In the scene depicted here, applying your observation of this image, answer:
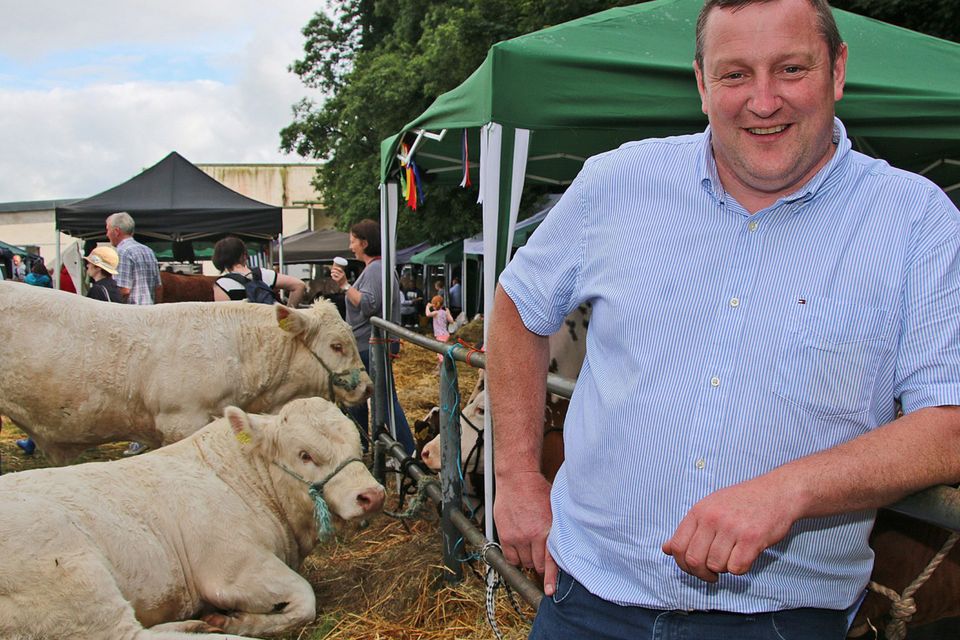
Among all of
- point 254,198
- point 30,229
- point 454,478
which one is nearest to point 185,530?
point 454,478

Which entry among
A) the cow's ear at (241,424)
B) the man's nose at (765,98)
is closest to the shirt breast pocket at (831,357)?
the man's nose at (765,98)

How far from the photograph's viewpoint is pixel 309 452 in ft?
12.4

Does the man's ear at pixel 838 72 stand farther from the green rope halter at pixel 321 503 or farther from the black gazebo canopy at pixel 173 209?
the black gazebo canopy at pixel 173 209

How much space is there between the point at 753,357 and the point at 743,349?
2 cm

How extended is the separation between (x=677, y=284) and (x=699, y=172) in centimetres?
23

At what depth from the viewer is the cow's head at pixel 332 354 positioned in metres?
5.88

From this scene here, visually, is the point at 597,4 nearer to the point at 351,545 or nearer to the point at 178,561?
the point at 351,545

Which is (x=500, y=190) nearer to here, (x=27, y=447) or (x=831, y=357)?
(x=831, y=357)

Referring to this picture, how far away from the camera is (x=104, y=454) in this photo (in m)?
7.32

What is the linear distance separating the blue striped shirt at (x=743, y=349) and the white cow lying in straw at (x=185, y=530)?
221 cm

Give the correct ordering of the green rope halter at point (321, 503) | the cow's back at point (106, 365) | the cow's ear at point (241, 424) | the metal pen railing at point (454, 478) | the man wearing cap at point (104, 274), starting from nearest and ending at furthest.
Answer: the metal pen railing at point (454, 478) → the green rope halter at point (321, 503) → the cow's ear at point (241, 424) → the cow's back at point (106, 365) → the man wearing cap at point (104, 274)

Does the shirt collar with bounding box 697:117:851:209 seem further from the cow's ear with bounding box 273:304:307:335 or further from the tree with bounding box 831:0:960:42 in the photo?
the tree with bounding box 831:0:960:42

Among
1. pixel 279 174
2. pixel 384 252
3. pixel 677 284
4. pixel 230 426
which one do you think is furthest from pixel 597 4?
pixel 279 174

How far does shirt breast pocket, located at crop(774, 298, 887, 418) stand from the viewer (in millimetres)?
1337
